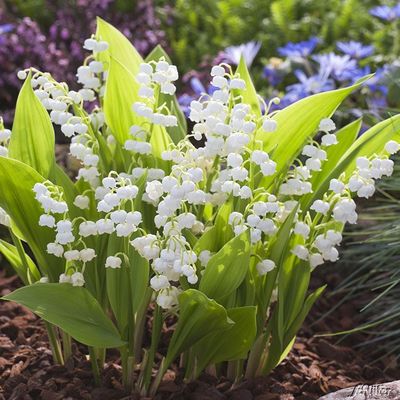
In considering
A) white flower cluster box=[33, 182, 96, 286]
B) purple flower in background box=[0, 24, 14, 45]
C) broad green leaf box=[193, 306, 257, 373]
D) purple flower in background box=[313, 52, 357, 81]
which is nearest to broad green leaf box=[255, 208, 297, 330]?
broad green leaf box=[193, 306, 257, 373]

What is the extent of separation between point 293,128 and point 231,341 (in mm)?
577

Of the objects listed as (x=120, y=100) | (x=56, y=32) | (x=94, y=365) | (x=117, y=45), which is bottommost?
(x=94, y=365)

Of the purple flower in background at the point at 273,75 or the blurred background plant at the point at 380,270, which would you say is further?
the purple flower in background at the point at 273,75

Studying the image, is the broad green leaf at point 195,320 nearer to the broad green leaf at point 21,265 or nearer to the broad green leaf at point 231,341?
the broad green leaf at point 231,341

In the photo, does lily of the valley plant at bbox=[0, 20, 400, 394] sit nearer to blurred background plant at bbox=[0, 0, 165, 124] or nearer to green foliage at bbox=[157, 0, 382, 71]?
blurred background plant at bbox=[0, 0, 165, 124]

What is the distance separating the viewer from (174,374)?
2.39m

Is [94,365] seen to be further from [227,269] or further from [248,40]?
[248,40]

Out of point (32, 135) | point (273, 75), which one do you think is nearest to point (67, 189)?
point (32, 135)

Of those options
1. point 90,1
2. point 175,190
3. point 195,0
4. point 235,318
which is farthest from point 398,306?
point 195,0

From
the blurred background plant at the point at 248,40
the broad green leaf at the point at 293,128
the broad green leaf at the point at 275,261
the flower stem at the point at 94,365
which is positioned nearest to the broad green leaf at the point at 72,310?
the flower stem at the point at 94,365

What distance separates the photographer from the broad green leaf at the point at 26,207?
6.65 ft

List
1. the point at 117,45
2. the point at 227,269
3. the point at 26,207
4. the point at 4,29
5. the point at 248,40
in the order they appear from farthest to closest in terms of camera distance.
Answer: the point at 248,40, the point at 4,29, the point at 117,45, the point at 26,207, the point at 227,269

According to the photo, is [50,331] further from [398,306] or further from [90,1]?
[90,1]

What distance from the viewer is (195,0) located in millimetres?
5324
